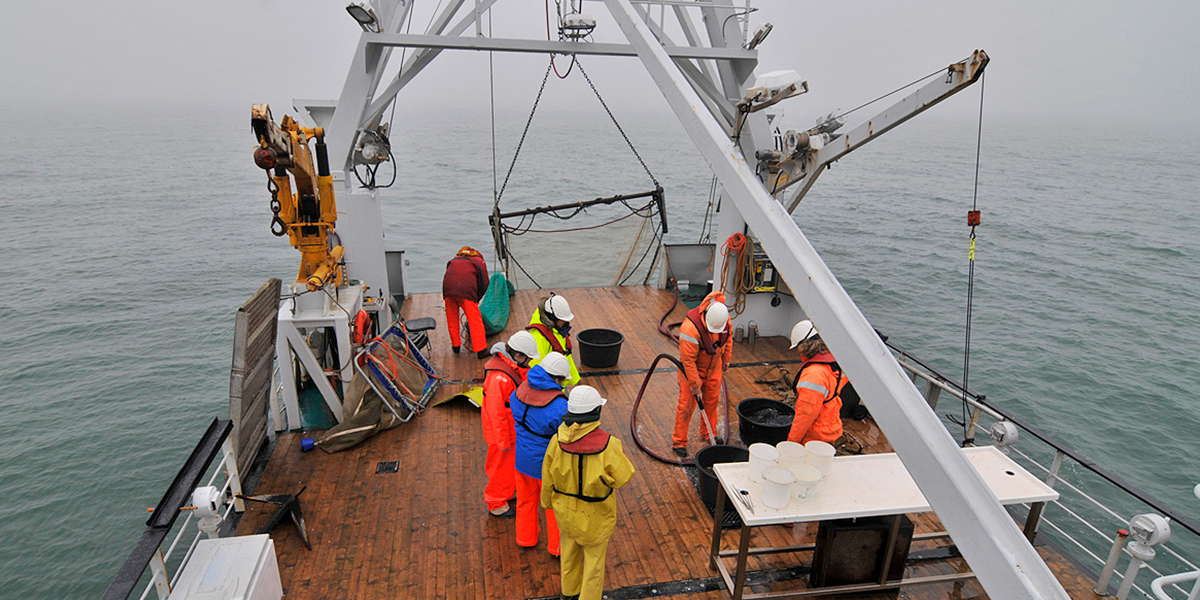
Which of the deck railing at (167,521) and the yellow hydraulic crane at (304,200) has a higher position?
the yellow hydraulic crane at (304,200)

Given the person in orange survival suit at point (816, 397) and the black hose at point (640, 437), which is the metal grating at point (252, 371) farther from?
the person in orange survival suit at point (816, 397)

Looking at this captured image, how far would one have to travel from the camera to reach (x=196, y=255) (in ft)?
70.0

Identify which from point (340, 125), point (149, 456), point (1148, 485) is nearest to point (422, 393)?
point (340, 125)

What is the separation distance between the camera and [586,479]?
359 cm

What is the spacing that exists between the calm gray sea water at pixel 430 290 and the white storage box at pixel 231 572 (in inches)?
197

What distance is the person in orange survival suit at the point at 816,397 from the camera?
4.62m

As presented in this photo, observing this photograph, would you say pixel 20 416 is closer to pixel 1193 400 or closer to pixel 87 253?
pixel 87 253

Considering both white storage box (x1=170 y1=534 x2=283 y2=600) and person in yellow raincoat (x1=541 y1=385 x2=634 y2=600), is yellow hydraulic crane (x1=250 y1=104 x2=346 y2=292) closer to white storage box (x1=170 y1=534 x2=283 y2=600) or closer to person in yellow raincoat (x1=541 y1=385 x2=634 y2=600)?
white storage box (x1=170 y1=534 x2=283 y2=600)

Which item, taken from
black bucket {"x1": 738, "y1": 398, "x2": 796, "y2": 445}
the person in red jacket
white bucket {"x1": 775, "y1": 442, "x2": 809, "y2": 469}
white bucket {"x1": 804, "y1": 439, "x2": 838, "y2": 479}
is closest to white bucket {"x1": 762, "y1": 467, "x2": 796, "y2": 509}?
white bucket {"x1": 775, "y1": 442, "x2": 809, "y2": 469}

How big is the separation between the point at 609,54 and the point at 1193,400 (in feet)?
43.0

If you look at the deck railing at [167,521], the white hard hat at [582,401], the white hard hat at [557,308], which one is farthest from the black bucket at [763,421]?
the deck railing at [167,521]

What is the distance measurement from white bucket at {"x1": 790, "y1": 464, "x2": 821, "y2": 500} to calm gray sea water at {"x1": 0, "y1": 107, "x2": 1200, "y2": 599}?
7.46 meters

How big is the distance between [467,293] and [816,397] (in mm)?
4246

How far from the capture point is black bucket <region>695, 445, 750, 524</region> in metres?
5.01
